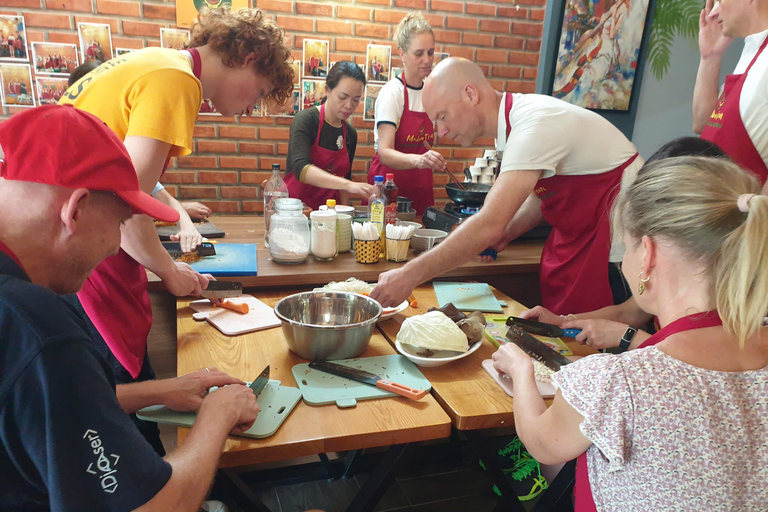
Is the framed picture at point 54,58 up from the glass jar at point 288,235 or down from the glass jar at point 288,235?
up

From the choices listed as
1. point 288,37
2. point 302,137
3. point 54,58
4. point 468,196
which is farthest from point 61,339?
point 54,58

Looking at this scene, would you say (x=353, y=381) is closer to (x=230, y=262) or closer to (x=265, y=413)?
(x=265, y=413)

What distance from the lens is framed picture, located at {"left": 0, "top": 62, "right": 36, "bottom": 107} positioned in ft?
10.9

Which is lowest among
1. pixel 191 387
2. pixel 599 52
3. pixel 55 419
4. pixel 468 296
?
pixel 468 296

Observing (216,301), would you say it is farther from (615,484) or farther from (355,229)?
(615,484)

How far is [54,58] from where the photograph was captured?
334 centimetres

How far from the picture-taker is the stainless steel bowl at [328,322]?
1260mm

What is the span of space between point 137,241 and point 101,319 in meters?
0.27

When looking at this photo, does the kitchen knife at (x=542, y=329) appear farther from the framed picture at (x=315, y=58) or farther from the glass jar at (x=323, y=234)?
the framed picture at (x=315, y=58)

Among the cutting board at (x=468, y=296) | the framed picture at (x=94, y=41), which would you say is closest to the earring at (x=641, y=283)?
the cutting board at (x=468, y=296)

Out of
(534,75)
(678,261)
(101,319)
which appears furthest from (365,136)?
(678,261)

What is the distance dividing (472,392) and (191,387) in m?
0.66

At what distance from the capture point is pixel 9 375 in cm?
64

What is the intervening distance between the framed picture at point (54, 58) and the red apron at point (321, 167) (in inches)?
66.9
